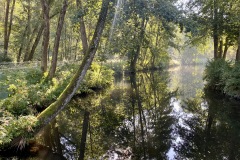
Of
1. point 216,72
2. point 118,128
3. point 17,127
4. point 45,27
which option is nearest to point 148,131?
point 118,128

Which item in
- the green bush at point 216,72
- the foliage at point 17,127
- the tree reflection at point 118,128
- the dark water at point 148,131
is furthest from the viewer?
the green bush at point 216,72

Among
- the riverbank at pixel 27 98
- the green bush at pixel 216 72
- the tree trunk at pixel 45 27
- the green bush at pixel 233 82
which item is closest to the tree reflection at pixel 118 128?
the riverbank at pixel 27 98

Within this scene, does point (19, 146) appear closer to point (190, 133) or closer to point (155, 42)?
point (190, 133)

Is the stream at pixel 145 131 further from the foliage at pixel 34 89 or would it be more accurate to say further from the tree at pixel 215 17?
the tree at pixel 215 17

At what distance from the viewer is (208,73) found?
18500 millimetres

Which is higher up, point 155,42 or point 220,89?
point 155,42

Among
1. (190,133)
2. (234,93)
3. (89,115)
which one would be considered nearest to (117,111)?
(89,115)

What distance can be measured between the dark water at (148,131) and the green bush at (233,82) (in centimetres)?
70

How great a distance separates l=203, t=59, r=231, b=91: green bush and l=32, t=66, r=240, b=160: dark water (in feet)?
10.1

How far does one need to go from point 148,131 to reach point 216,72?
10.8m

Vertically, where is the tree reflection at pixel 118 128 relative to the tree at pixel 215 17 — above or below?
below

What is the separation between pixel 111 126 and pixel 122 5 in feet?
15.6

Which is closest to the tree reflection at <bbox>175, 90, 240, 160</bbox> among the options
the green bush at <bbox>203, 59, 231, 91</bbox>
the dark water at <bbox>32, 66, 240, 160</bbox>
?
the dark water at <bbox>32, 66, 240, 160</bbox>

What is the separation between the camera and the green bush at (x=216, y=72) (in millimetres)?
16500
